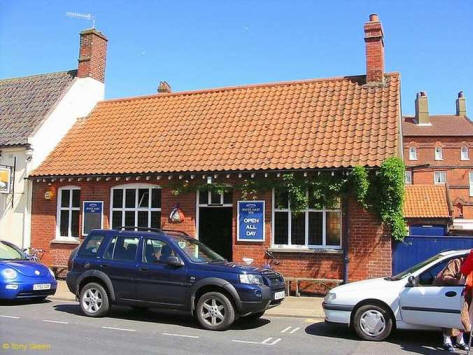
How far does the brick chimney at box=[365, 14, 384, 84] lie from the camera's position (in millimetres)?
16156

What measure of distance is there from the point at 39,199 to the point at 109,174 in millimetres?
3161

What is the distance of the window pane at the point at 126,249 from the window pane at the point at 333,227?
555 cm

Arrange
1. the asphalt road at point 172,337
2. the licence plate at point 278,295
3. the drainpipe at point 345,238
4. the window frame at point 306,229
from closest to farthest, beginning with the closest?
the asphalt road at point 172,337, the licence plate at point 278,295, the drainpipe at point 345,238, the window frame at point 306,229

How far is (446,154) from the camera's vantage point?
2525 inches

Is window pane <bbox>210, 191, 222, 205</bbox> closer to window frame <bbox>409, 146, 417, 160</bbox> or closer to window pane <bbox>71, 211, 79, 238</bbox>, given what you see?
window pane <bbox>71, 211, 79, 238</bbox>

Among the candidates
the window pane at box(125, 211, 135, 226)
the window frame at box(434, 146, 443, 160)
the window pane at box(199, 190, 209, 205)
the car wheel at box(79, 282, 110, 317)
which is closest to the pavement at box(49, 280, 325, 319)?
the car wheel at box(79, 282, 110, 317)

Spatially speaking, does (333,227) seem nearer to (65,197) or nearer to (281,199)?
(281,199)

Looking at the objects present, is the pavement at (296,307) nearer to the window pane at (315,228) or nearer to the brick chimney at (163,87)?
the window pane at (315,228)

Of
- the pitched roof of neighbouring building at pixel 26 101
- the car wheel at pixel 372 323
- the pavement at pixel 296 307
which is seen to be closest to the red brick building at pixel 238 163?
the pavement at pixel 296 307

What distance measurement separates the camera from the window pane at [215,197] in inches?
584

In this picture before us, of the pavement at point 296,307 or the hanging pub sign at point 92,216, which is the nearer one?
the pavement at point 296,307

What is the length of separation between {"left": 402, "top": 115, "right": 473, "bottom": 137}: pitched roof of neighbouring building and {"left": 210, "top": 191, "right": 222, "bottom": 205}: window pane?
55.0 m

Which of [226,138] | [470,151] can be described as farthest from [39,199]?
[470,151]

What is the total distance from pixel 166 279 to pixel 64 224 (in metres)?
8.39
